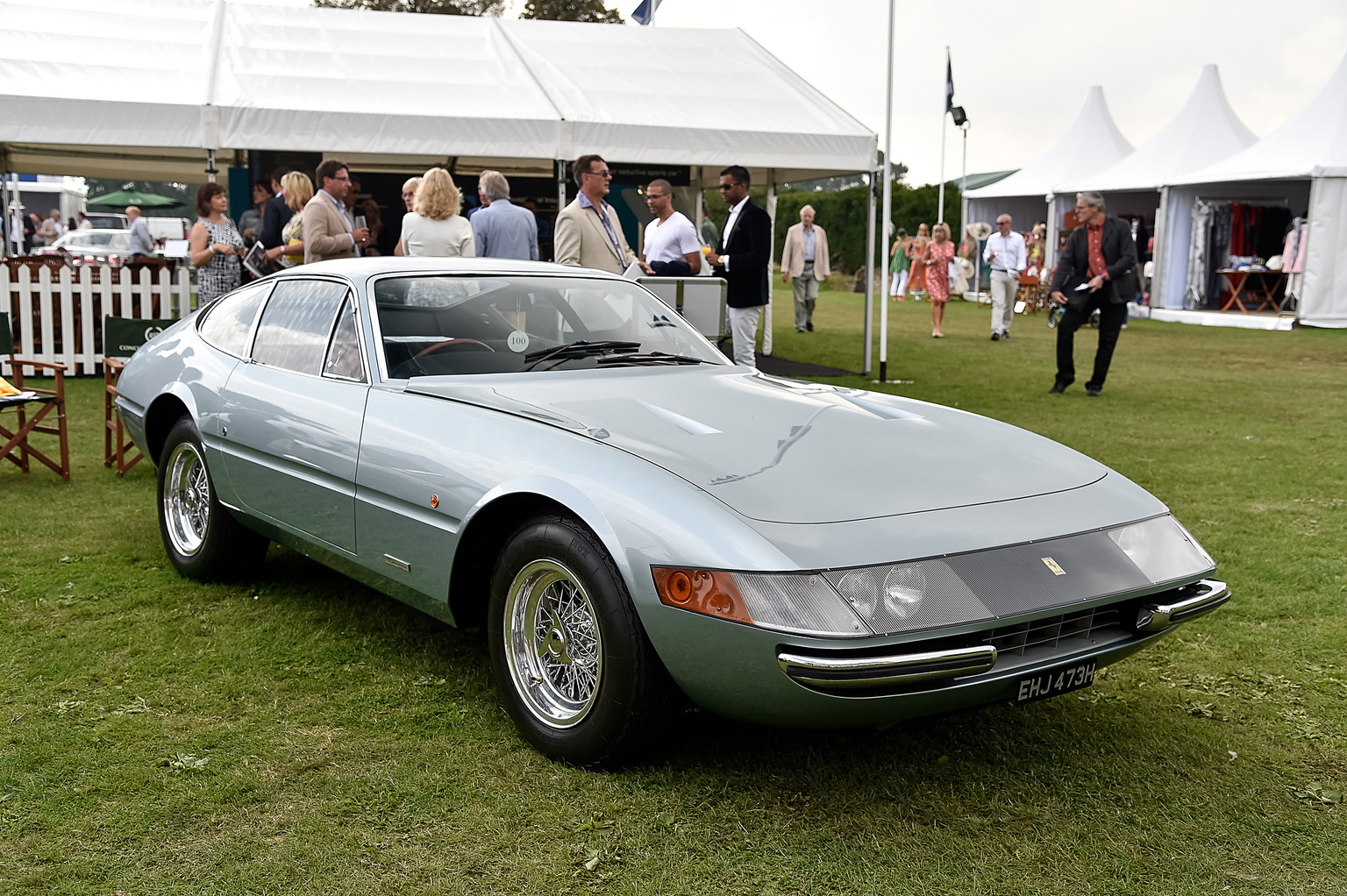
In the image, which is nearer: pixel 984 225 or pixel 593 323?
pixel 593 323

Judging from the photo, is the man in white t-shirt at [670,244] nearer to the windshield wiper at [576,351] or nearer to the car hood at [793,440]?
the windshield wiper at [576,351]

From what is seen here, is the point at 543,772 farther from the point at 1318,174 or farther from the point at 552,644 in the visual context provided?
the point at 1318,174

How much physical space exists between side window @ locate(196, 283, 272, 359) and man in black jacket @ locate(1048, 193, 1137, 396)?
839cm

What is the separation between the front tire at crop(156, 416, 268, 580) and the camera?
471 centimetres

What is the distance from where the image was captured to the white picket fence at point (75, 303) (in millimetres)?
11414

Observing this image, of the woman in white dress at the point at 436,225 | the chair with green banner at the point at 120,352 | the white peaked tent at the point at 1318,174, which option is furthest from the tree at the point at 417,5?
the chair with green banner at the point at 120,352

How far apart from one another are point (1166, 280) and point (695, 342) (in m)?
21.7

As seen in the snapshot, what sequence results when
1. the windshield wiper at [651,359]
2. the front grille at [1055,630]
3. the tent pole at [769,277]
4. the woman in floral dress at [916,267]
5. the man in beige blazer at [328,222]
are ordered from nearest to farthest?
the front grille at [1055,630] < the windshield wiper at [651,359] < the man in beige blazer at [328,222] < the tent pole at [769,277] < the woman in floral dress at [916,267]

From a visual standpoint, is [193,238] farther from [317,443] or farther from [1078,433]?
[1078,433]

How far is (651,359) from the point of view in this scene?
4.30 m

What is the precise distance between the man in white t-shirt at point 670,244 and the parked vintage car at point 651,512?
4.85m

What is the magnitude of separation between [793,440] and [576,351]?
3.70 feet

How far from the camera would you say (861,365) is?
13836mm

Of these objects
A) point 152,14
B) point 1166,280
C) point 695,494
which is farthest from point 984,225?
point 695,494
